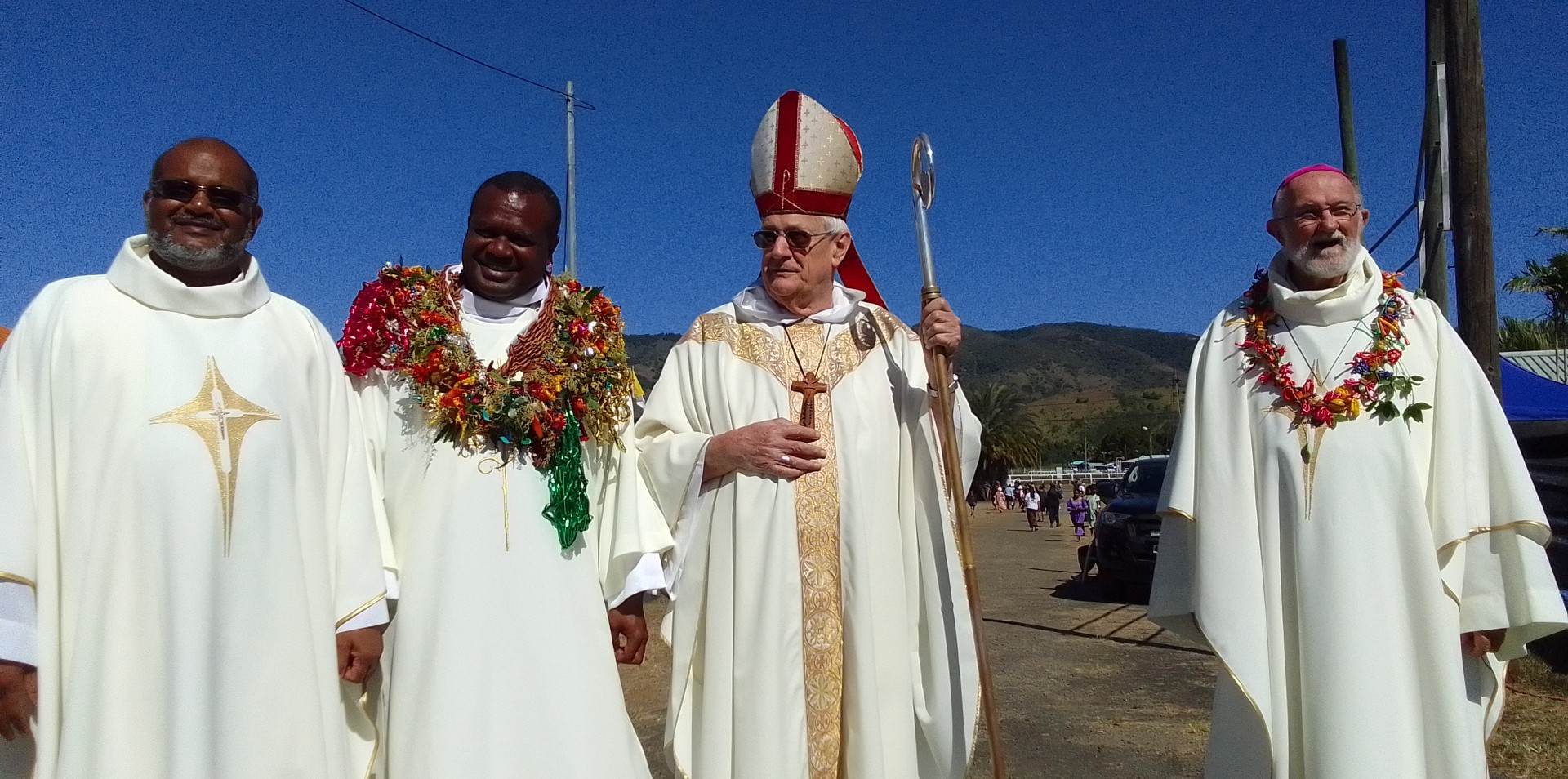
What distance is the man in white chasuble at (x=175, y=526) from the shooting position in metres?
2.86

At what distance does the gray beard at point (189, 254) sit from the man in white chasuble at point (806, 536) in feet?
5.49

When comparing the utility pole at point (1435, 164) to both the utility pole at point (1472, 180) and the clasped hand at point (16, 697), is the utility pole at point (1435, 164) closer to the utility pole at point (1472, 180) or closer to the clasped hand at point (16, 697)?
the utility pole at point (1472, 180)

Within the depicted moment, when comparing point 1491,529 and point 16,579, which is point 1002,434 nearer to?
point 1491,529

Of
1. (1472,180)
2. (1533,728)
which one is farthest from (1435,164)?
(1533,728)

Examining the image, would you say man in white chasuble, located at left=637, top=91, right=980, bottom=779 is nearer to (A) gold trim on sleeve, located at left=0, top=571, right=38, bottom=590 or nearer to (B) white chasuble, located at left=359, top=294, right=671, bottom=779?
(B) white chasuble, located at left=359, top=294, right=671, bottom=779

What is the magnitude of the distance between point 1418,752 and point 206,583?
3929 mm

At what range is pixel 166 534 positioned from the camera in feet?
9.71

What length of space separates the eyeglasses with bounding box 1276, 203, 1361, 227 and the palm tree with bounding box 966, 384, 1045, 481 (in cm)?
5346

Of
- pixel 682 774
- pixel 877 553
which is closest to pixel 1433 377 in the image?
pixel 877 553

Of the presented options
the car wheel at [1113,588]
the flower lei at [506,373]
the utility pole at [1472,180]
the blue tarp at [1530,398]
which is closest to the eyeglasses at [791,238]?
the flower lei at [506,373]

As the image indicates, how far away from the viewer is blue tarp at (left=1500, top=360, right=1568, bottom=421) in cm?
1030

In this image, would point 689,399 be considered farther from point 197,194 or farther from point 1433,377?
point 1433,377

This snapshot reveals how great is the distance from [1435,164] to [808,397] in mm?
6028

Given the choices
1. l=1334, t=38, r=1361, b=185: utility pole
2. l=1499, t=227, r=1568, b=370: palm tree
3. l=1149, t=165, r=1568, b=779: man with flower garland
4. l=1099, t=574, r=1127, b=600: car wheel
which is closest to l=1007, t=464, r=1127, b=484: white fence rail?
l=1499, t=227, r=1568, b=370: palm tree
